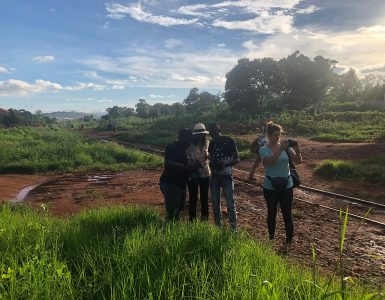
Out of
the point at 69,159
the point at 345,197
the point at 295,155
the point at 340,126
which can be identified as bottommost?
the point at 345,197

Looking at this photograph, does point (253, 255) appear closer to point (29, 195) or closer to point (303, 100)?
point (29, 195)

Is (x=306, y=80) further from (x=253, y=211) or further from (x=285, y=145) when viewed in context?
(x=285, y=145)

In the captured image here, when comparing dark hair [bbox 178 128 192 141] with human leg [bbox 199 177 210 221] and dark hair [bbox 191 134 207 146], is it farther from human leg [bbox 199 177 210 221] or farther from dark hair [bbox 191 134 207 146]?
human leg [bbox 199 177 210 221]

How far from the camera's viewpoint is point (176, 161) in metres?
6.26

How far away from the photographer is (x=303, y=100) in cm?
4816

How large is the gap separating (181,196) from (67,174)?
12.3 metres

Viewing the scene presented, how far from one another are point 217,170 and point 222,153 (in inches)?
10.5

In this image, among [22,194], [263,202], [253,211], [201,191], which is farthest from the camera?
[22,194]

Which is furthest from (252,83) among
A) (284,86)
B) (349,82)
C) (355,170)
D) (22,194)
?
(22,194)

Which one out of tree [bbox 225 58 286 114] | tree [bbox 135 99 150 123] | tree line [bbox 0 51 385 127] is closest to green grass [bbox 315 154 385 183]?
tree line [bbox 0 51 385 127]

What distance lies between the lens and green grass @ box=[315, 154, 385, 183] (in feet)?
42.6

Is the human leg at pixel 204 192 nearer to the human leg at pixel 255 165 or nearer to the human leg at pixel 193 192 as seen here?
the human leg at pixel 193 192

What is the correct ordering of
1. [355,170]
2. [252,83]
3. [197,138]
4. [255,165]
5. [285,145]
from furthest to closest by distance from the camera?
[252,83] → [355,170] → [255,165] → [197,138] → [285,145]

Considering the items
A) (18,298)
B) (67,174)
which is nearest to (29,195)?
(67,174)
